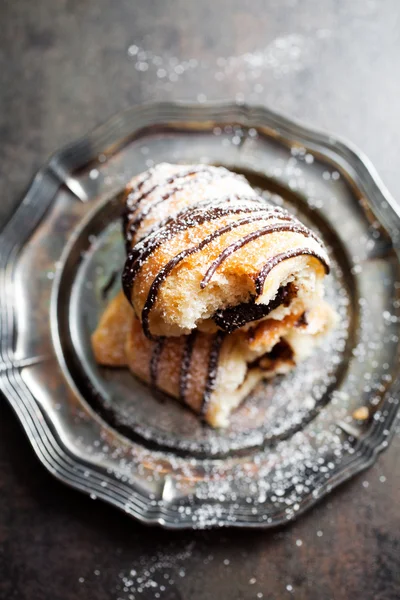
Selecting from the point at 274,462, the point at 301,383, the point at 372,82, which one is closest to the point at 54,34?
the point at 372,82

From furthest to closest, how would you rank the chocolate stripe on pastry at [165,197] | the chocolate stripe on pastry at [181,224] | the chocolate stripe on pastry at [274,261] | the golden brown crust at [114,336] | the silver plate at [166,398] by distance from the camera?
the golden brown crust at [114,336] → the silver plate at [166,398] → the chocolate stripe on pastry at [165,197] → the chocolate stripe on pastry at [181,224] → the chocolate stripe on pastry at [274,261]

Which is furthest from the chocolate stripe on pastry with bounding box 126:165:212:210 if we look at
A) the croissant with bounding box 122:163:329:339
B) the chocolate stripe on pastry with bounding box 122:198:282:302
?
the chocolate stripe on pastry with bounding box 122:198:282:302

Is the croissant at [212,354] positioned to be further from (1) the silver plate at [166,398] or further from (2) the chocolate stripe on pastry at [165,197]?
(2) the chocolate stripe on pastry at [165,197]

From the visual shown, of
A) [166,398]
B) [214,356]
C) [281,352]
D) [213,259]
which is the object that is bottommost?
[166,398]

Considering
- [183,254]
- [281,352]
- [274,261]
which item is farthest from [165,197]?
[281,352]

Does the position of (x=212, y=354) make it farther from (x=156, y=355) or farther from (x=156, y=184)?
(x=156, y=184)

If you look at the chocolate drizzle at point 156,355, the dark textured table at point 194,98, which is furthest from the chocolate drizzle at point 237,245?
the dark textured table at point 194,98

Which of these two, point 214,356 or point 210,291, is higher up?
point 210,291
